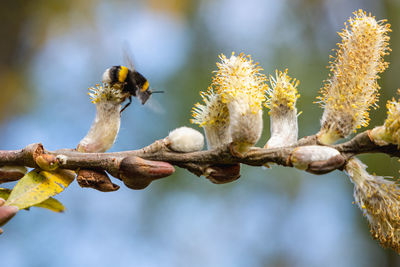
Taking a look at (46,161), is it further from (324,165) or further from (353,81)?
(353,81)

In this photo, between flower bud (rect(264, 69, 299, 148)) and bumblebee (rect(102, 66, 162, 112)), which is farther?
bumblebee (rect(102, 66, 162, 112))

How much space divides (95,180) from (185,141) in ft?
1.06

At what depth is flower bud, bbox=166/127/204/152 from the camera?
52.3 inches

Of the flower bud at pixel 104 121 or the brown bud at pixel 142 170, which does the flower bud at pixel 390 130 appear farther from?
the flower bud at pixel 104 121

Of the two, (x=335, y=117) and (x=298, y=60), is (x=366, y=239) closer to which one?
(x=298, y=60)

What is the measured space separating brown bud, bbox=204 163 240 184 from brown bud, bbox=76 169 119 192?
0.32 metres

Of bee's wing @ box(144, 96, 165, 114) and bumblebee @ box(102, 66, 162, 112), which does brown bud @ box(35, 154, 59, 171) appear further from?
bee's wing @ box(144, 96, 165, 114)

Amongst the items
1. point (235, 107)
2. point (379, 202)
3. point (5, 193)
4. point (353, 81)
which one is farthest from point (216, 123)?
point (5, 193)

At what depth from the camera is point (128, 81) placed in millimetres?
1698

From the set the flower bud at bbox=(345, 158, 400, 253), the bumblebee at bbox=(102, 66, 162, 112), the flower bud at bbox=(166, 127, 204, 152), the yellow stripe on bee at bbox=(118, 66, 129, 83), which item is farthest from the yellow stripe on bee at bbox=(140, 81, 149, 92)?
the flower bud at bbox=(345, 158, 400, 253)

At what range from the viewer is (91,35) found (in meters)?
8.17

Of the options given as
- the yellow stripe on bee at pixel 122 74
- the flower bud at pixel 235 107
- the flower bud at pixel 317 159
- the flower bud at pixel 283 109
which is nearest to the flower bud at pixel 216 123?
the flower bud at pixel 235 107

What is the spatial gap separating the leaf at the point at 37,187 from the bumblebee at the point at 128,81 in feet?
1.36

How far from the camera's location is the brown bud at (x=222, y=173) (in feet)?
4.30
